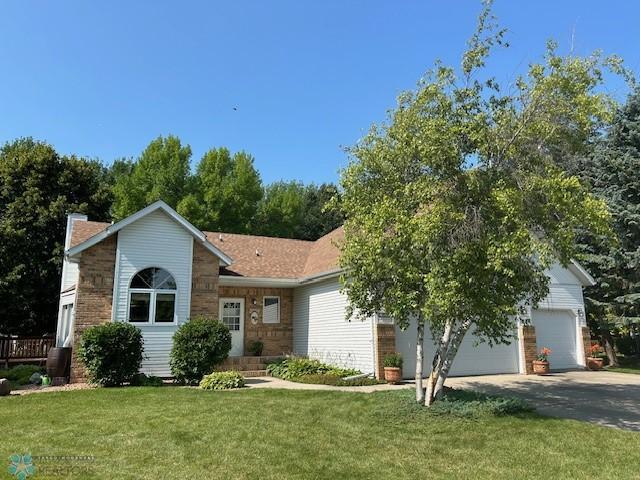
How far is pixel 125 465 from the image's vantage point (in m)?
5.82

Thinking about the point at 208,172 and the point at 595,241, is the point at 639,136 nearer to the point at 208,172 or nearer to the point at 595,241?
the point at 595,241

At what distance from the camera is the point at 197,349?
13.4 m

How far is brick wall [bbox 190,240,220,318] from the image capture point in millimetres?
15484

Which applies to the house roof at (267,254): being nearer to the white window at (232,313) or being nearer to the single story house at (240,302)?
the single story house at (240,302)

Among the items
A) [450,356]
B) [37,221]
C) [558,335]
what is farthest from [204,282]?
[558,335]

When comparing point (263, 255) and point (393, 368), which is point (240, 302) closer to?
point (263, 255)

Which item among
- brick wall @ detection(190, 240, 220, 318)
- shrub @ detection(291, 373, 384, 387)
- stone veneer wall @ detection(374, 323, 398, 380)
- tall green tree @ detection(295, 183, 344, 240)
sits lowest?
shrub @ detection(291, 373, 384, 387)

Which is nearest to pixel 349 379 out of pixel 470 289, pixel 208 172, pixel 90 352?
pixel 470 289

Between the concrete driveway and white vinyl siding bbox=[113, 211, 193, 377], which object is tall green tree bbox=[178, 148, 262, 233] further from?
the concrete driveway

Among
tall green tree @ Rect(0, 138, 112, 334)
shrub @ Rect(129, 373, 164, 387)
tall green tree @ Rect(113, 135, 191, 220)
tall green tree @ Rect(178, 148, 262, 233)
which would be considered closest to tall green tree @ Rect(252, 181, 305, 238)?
tall green tree @ Rect(178, 148, 262, 233)

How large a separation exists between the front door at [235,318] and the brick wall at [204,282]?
5.81 ft

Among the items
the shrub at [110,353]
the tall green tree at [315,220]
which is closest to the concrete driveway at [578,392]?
the shrub at [110,353]

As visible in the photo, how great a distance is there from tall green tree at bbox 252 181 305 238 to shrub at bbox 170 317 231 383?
25238 millimetres

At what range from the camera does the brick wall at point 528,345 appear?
1594 centimetres
